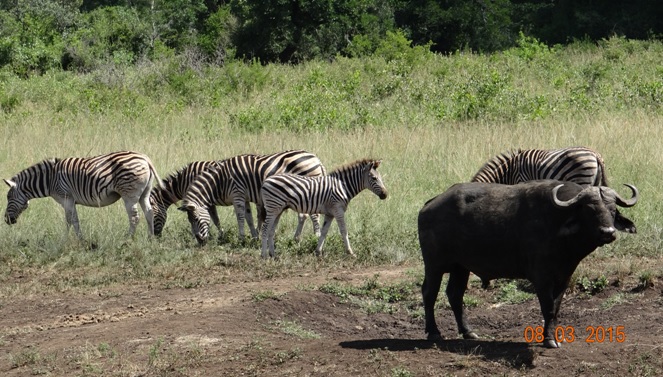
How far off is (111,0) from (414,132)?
34857 millimetres

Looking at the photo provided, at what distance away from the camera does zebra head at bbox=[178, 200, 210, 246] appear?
12492mm

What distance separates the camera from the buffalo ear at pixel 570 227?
24.2 feet

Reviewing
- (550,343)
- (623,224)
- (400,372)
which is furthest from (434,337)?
(623,224)

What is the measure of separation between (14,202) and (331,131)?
6769 millimetres

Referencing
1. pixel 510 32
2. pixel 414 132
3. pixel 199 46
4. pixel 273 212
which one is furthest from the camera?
pixel 510 32

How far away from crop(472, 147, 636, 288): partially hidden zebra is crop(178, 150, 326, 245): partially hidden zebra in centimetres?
210

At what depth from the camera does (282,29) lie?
1244 inches

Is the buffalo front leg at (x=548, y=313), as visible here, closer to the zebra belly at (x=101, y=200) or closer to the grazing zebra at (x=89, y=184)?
the grazing zebra at (x=89, y=184)

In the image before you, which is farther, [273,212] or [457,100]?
[457,100]

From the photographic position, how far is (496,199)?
7922 millimetres

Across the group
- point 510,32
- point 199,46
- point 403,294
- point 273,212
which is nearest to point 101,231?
point 273,212

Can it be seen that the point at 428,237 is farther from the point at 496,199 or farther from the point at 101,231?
the point at 101,231

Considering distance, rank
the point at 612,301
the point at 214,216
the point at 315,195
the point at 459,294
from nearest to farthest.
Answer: the point at 459,294
the point at 612,301
the point at 315,195
the point at 214,216

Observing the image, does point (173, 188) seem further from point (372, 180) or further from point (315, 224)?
point (372, 180)
